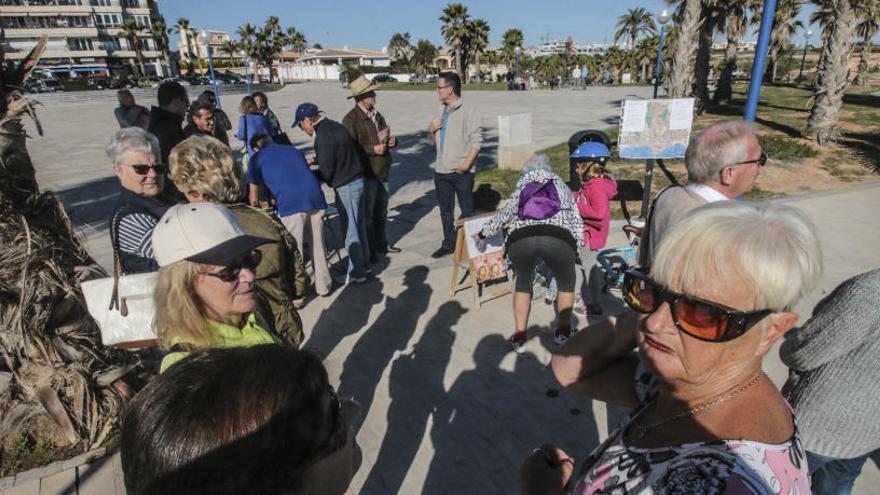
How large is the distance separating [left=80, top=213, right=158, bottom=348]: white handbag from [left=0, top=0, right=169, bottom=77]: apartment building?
276 ft

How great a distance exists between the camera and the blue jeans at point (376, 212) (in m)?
5.67

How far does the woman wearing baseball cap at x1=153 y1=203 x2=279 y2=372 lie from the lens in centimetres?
179

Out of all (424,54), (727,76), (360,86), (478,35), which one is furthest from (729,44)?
(424,54)

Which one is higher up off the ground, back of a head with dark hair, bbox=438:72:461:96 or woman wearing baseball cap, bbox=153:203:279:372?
back of a head with dark hair, bbox=438:72:461:96

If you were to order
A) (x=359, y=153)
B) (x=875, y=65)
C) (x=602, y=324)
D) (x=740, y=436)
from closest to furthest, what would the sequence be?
(x=740, y=436) → (x=602, y=324) → (x=359, y=153) → (x=875, y=65)

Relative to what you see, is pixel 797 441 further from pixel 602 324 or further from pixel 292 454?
pixel 292 454

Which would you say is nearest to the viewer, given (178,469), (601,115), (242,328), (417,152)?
(178,469)

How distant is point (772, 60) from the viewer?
33.2 meters

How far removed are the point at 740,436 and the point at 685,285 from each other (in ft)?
1.23

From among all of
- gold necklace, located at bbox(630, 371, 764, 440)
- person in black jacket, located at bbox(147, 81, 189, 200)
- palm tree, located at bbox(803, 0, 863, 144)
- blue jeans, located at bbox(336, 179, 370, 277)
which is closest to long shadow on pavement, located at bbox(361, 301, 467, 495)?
blue jeans, located at bbox(336, 179, 370, 277)

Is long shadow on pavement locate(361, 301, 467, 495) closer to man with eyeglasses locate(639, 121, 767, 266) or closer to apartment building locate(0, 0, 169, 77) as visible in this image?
man with eyeglasses locate(639, 121, 767, 266)

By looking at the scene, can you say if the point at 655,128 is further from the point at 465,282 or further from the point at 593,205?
the point at 465,282

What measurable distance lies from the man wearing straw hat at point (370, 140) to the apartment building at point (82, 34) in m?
82.0

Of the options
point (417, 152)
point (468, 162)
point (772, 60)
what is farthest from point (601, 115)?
point (772, 60)
